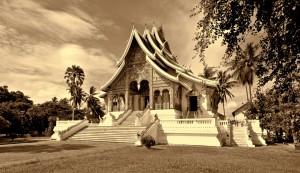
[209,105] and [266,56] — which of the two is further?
[209,105]

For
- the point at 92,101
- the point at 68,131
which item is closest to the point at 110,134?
the point at 68,131

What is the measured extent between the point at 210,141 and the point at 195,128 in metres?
1.43

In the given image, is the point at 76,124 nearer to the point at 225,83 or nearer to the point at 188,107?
the point at 188,107

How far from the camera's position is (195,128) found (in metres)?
17.2

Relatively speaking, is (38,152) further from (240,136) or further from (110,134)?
(240,136)

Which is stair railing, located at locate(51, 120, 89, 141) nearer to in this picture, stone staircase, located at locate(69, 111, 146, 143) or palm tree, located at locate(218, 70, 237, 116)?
stone staircase, located at locate(69, 111, 146, 143)

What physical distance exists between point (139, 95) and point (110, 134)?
10193 millimetres

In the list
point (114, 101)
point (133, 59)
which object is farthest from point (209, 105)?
point (114, 101)

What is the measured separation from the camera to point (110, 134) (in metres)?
20.7

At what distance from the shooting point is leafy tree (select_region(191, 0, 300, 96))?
4.39 meters

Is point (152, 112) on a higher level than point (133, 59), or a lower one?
lower

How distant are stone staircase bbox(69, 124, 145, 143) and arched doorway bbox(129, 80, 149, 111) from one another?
7745 millimetres

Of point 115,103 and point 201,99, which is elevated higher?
point 201,99

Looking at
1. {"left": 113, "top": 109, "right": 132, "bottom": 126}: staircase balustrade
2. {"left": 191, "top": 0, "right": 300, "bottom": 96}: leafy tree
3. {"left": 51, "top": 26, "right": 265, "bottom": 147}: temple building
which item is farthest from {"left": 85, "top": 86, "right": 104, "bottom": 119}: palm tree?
{"left": 191, "top": 0, "right": 300, "bottom": 96}: leafy tree
